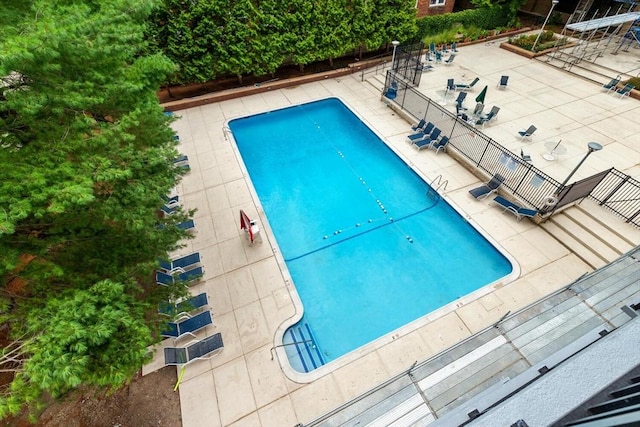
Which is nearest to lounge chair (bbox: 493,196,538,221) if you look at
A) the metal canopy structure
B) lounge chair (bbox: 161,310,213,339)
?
lounge chair (bbox: 161,310,213,339)

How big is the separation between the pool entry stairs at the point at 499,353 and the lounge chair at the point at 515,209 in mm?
2678

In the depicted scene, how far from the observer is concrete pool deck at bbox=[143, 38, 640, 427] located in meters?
6.87

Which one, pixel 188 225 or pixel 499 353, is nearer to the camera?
pixel 499 353

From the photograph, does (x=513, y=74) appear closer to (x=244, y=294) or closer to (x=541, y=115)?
(x=541, y=115)

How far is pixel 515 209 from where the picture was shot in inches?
397

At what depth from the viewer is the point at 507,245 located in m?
9.59

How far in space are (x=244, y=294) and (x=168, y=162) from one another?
4303 millimetres

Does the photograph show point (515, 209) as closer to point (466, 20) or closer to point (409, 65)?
point (409, 65)

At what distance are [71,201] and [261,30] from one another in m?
14.7

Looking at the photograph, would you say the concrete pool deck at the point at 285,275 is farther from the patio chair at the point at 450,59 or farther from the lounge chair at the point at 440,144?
the patio chair at the point at 450,59

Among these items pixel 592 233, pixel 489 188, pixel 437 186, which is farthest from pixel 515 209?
pixel 437 186

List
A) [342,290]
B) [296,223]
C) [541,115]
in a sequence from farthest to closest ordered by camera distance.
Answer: [541,115] < [296,223] < [342,290]

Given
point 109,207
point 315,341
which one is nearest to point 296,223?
point 315,341

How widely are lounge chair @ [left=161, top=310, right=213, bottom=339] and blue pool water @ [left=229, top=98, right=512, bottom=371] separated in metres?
2.33
